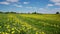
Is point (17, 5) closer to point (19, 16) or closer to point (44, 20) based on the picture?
point (19, 16)

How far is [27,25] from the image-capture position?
5098mm

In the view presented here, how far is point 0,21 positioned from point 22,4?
1015 mm

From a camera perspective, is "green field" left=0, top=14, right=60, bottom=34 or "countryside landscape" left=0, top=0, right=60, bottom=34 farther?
"countryside landscape" left=0, top=0, right=60, bottom=34

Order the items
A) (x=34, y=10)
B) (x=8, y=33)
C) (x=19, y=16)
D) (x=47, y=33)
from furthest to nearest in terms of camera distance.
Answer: (x=19, y=16)
(x=34, y=10)
(x=47, y=33)
(x=8, y=33)

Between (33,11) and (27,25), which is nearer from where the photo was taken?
(27,25)

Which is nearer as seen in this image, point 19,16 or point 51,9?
point 51,9

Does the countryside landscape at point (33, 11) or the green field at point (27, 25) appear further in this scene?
the countryside landscape at point (33, 11)

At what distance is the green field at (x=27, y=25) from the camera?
4.18 m

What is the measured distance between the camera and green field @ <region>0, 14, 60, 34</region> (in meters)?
4.18

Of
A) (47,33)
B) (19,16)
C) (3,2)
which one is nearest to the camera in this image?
(47,33)

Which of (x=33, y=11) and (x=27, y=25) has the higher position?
(x=33, y=11)

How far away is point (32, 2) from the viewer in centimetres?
534

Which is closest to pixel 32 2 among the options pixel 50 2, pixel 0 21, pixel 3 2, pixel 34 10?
pixel 34 10

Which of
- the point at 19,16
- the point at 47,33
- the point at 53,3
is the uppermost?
the point at 53,3
